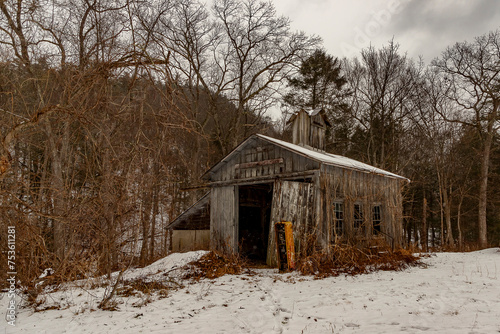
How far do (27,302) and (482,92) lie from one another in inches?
958

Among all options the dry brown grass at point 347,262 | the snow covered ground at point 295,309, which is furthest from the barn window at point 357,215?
the snow covered ground at point 295,309

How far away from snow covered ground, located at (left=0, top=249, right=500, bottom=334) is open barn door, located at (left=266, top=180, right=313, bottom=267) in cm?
231

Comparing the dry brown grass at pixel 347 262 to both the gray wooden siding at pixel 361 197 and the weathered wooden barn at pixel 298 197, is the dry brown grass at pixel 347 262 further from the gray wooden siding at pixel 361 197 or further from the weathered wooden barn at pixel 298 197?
the gray wooden siding at pixel 361 197

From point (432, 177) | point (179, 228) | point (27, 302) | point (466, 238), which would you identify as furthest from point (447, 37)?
point (27, 302)

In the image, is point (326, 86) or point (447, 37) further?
point (326, 86)

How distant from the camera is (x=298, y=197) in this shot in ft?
34.8

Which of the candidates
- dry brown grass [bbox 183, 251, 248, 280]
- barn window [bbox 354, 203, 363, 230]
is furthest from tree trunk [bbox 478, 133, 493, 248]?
dry brown grass [bbox 183, 251, 248, 280]

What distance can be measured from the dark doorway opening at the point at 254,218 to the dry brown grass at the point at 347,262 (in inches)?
195

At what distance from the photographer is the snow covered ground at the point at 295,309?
15.3ft

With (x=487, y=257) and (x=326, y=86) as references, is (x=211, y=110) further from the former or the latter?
(x=487, y=257)

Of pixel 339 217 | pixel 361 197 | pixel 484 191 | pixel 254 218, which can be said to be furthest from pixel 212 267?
pixel 484 191

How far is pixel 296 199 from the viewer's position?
34.8 ft

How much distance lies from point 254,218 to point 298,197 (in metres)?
4.82

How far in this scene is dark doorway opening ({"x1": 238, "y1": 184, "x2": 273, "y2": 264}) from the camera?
14.2 metres
